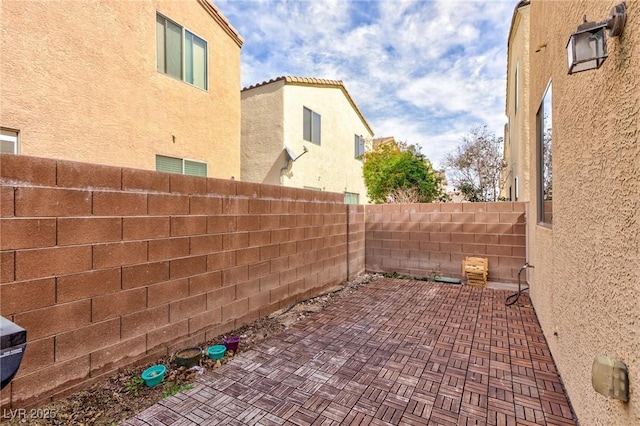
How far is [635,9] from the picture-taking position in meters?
1.38

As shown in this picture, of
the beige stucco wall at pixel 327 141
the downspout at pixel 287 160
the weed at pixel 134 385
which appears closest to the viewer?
the weed at pixel 134 385

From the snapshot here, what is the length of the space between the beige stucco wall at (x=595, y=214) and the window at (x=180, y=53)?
689cm

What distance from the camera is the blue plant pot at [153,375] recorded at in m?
2.96

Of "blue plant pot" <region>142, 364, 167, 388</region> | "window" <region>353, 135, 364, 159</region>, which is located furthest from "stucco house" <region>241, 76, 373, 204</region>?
"blue plant pot" <region>142, 364, 167, 388</region>

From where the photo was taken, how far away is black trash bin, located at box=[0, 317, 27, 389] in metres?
1.06

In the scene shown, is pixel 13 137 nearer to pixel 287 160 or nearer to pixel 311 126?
Result: pixel 287 160

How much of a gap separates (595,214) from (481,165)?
43.9ft

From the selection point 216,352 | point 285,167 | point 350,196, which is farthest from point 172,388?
point 350,196

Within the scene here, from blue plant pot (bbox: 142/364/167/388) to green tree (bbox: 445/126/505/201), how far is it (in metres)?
13.5

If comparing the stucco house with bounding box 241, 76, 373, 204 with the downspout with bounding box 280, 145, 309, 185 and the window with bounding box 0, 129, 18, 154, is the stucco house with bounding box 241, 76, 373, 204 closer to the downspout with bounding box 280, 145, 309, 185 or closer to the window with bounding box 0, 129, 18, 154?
the downspout with bounding box 280, 145, 309, 185

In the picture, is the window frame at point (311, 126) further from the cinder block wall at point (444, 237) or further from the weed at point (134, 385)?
the weed at point (134, 385)

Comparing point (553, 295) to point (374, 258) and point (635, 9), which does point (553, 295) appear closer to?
point (635, 9)

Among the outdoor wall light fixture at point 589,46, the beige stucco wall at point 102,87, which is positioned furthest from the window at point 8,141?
the outdoor wall light fixture at point 589,46

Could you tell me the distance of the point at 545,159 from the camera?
4059mm
